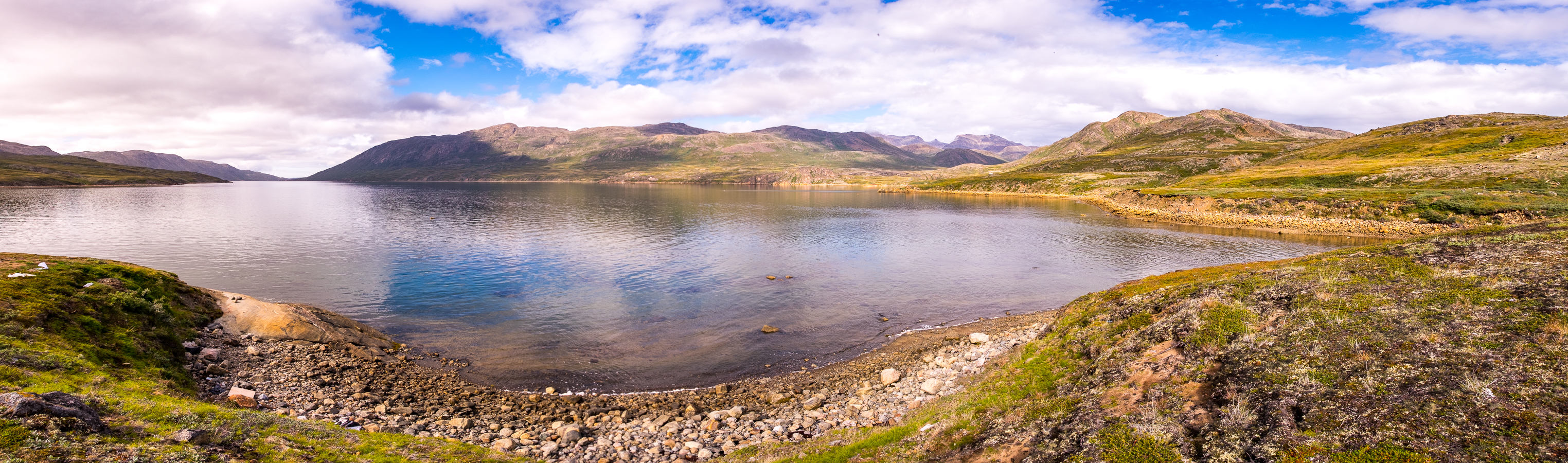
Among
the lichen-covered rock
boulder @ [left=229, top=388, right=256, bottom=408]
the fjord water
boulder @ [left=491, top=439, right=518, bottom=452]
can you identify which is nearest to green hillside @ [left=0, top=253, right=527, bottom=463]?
boulder @ [left=491, top=439, right=518, bottom=452]

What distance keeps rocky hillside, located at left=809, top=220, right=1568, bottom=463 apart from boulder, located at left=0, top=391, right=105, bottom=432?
1654cm

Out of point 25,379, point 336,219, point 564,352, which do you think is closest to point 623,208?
point 336,219

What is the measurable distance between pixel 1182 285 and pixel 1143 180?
19847 centimetres

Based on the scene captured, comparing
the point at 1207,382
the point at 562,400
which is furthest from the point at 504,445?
the point at 1207,382

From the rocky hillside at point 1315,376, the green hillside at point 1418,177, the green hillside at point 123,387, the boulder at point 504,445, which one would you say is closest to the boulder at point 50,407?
the green hillside at point 123,387

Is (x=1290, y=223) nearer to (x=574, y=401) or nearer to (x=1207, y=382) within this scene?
(x=1207, y=382)

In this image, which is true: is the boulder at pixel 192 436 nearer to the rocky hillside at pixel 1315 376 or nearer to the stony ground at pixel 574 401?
the stony ground at pixel 574 401

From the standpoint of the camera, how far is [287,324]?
89.5 ft

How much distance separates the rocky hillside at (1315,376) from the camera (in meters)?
9.41

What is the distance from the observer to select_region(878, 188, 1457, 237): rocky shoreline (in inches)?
2921

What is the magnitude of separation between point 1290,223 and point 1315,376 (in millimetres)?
101211

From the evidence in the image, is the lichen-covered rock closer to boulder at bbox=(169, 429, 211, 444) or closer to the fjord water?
the fjord water

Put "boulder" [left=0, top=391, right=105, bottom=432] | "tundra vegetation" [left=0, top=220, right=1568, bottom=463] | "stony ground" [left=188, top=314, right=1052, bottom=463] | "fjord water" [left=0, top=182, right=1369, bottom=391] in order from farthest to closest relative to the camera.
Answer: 1. "fjord water" [left=0, top=182, right=1369, bottom=391]
2. "stony ground" [left=188, top=314, right=1052, bottom=463]
3. "boulder" [left=0, top=391, right=105, bottom=432]
4. "tundra vegetation" [left=0, top=220, right=1568, bottom=463]

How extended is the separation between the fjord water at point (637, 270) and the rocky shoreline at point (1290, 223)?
329 inches
